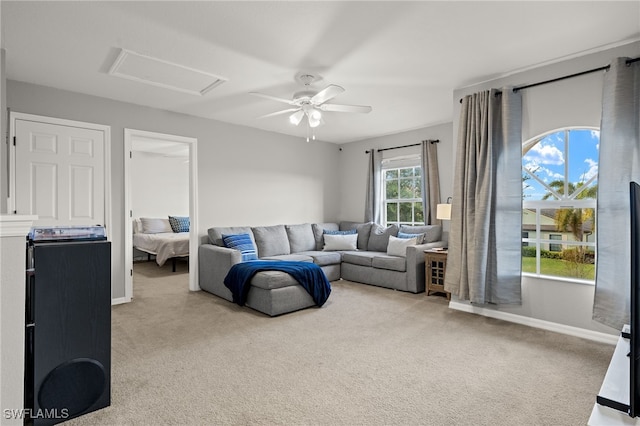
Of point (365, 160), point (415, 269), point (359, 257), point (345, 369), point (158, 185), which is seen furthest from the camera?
point (158, 185)

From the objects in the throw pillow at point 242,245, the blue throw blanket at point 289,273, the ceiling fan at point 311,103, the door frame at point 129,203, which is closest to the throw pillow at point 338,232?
the throw pillow at point 242,245

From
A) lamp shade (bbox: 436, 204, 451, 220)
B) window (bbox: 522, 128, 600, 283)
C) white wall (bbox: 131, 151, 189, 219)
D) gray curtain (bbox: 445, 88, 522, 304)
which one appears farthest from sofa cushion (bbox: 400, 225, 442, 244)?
white wall (bbox: 131, 151, 189, 219)

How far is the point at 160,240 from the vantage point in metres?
6.88

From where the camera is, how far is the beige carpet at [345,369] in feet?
6.57

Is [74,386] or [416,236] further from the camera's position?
[416,236]

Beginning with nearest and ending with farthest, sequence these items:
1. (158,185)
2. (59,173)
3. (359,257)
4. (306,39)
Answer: (306,39) → (59,173) → (359,257) → (158,185)

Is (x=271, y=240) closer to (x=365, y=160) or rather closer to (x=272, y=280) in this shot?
(x=272, y=280)

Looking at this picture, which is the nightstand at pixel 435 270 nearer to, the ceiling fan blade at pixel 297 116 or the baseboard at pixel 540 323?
the baseboard at pixel 540 323

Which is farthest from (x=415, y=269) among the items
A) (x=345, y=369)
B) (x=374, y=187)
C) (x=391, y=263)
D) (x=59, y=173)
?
(x=59, y=173)

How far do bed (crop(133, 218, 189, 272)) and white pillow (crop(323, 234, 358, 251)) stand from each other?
284cm

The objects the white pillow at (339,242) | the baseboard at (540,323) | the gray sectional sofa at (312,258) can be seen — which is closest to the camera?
the baseboard at (540,323)

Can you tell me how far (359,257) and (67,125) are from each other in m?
4.16

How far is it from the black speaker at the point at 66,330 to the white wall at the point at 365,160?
4.83 m

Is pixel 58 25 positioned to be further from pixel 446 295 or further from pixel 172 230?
pixel 172 230
